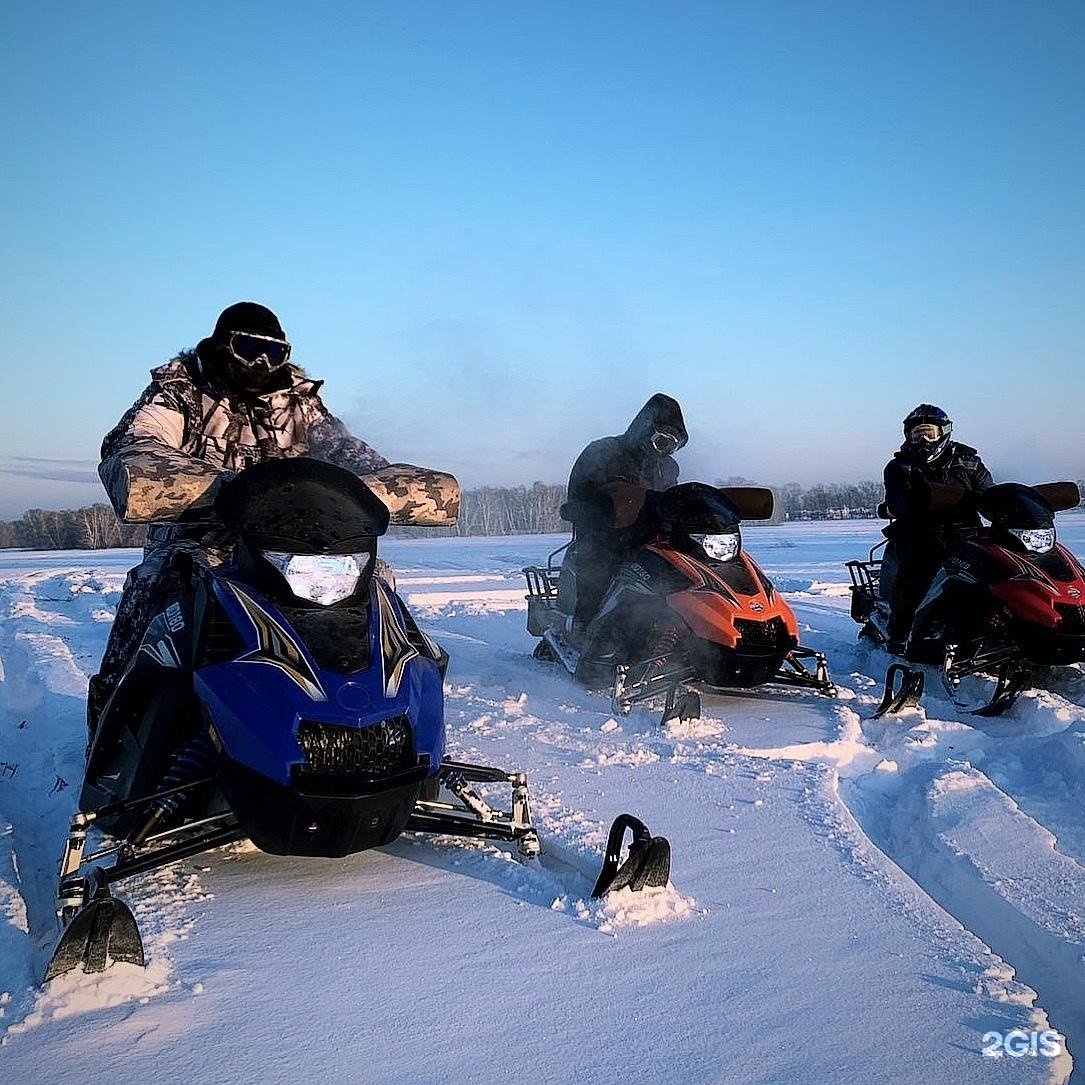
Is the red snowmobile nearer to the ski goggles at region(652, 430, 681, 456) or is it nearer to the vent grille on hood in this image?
the ski goggles at region(652, 430, 681, 456)

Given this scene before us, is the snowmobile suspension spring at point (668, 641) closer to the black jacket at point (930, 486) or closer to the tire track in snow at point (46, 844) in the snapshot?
the black jacket at point (930, 486)

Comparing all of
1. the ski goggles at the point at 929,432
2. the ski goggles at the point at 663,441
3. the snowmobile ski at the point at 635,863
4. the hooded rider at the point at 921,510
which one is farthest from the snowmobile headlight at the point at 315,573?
the ski goggles at the point at 929,432

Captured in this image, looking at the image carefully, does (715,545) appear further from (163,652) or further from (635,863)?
(163,652)

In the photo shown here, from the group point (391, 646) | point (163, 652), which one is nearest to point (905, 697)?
point (391, 646)

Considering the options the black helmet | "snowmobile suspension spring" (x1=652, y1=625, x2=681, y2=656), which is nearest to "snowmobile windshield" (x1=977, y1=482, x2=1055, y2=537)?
the black helmet

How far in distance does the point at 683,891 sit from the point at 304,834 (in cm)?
108

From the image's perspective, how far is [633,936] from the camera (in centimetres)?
232

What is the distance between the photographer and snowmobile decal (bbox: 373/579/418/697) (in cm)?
257

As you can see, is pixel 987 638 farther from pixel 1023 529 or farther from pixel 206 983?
pixel 206 983

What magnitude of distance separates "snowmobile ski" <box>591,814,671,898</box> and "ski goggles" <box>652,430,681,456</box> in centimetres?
406

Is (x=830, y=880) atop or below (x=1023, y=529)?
below

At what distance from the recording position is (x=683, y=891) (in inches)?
103

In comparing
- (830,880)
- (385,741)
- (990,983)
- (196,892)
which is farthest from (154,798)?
(990,983)

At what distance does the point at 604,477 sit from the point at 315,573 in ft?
12.2
